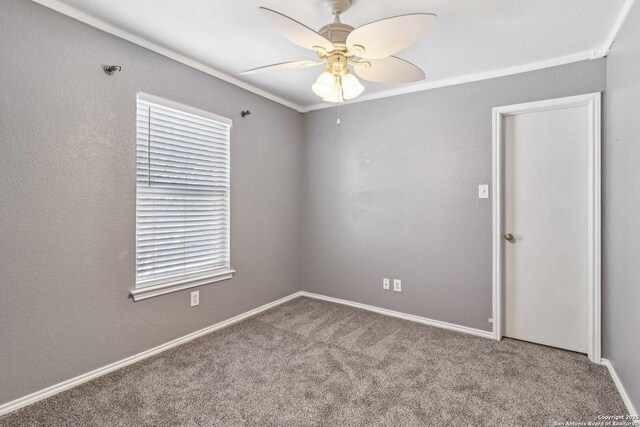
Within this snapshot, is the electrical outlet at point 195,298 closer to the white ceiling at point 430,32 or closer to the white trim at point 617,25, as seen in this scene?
the white ceiling at point 430,32

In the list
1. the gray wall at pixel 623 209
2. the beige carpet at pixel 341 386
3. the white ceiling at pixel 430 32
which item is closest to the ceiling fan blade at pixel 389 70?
the white ceiling at pixel 430 32

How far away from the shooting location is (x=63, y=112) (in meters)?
2.02

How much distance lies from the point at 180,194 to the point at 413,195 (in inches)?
86.8

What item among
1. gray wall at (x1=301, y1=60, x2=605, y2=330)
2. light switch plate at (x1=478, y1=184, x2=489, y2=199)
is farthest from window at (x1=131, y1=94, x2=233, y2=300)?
light switch plate at (x1=478, y1=184, x2=489, y2=199)

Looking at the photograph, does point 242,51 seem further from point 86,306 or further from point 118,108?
point 86,306

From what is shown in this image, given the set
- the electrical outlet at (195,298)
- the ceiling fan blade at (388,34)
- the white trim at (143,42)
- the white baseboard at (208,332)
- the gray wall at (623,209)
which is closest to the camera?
the ceiling fan blade at (388,34)

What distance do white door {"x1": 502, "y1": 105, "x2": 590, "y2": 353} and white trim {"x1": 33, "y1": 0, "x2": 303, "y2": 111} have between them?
8.20 feet

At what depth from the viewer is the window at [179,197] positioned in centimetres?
245

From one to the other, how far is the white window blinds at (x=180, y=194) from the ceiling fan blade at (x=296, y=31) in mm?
1460

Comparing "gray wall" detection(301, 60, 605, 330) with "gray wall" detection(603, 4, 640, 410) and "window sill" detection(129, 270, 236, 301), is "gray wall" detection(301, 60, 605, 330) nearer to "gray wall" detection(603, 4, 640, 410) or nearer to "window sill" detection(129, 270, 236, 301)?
"gray wall" detection(603, 4, 640, 410)

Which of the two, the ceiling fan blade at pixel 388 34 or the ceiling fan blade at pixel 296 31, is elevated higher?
the ceiling fan blade at pixel 296 31

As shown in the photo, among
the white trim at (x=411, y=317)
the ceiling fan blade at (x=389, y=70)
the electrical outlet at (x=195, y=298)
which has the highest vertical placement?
the ceiling fan blade at (x=389, y=70)

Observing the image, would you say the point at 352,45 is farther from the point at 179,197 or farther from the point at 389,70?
the point at 179,197

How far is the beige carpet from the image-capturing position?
1.80 m
